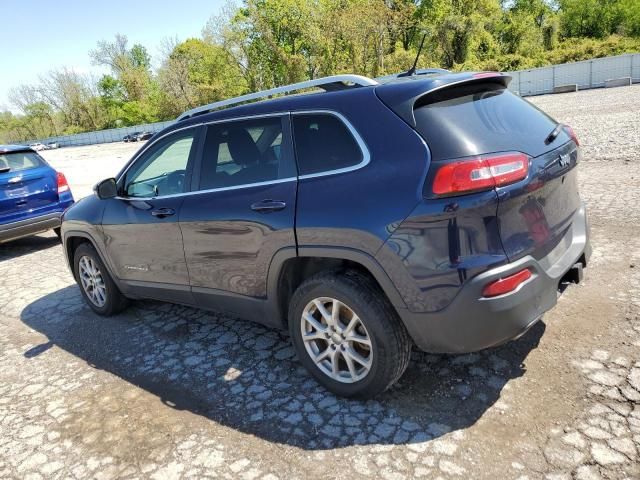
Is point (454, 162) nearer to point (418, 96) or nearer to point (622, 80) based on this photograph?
point (418, 96)

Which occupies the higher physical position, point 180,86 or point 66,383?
point 180,86

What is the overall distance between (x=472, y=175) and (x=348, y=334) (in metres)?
1.14

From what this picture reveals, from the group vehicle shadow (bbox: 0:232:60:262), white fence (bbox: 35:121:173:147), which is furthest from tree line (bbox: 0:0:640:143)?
vehicle shadow (bbox: 0:232:60:262)

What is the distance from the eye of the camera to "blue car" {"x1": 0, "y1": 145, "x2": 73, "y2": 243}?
7473 mm

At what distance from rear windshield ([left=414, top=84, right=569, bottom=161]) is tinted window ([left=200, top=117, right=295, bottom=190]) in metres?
0.90

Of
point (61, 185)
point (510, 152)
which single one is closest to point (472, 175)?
point (510, 152)

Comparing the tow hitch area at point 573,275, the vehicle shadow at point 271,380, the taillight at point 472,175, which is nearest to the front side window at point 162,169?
the vehicle shadow at point 271,380

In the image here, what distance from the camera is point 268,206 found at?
→ 3094 millimetres

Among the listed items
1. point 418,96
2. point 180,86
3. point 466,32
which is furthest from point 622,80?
point 180,86

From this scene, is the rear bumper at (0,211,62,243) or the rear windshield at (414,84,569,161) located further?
the rear bumper at (0,211,62,243)

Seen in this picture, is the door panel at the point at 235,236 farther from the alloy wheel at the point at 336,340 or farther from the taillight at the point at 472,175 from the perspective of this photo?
the taillight at the point at 472,175

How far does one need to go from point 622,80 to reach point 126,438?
123ft

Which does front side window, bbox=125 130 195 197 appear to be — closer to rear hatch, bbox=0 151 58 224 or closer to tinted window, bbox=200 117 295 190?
tinted window, bbox=200 117 295 190

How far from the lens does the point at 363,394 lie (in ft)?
9.71
